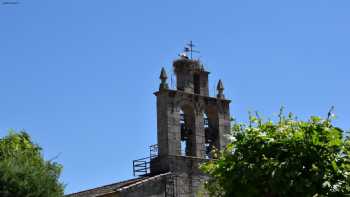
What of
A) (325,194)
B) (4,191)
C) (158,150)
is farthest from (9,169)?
(158,150)

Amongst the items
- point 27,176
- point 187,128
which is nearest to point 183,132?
point 187,128

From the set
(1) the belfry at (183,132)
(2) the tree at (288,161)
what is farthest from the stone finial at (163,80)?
(2) the tree at (288,161)

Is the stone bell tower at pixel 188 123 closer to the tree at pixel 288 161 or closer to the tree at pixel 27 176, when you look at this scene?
the tree at pixel 27 176

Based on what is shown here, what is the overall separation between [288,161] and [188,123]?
19793mm

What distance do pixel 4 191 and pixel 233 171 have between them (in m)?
7.01

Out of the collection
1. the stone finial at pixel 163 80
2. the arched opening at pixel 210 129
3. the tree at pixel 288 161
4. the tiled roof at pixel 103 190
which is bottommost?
the tree at pixel 288 161

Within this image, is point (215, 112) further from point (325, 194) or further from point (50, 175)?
point (325, 194)

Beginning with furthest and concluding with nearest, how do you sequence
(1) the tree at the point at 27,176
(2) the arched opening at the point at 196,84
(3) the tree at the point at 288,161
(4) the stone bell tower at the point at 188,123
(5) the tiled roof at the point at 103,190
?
1. (2) the arched opening at the point at 196,84
2. (4) the stone bell tower at the point at 188,123
3. (5) the tiled roof at the point at 103,190
4. (1) the tree at the point at 27,176
5. (3) the tree at the point at 288,161

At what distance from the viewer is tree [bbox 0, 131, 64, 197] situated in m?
21.0

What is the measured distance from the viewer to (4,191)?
2078cm

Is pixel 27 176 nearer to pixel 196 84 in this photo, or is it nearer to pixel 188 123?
pixel 188 123

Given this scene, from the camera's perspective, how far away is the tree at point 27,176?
20984 millimetres

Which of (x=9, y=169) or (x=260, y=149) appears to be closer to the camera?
(x=260, y=149)

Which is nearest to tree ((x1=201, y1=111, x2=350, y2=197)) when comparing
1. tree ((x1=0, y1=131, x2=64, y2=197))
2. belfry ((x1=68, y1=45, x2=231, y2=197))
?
tree ((x1=0, y1=131, x2=64, y2=197))
